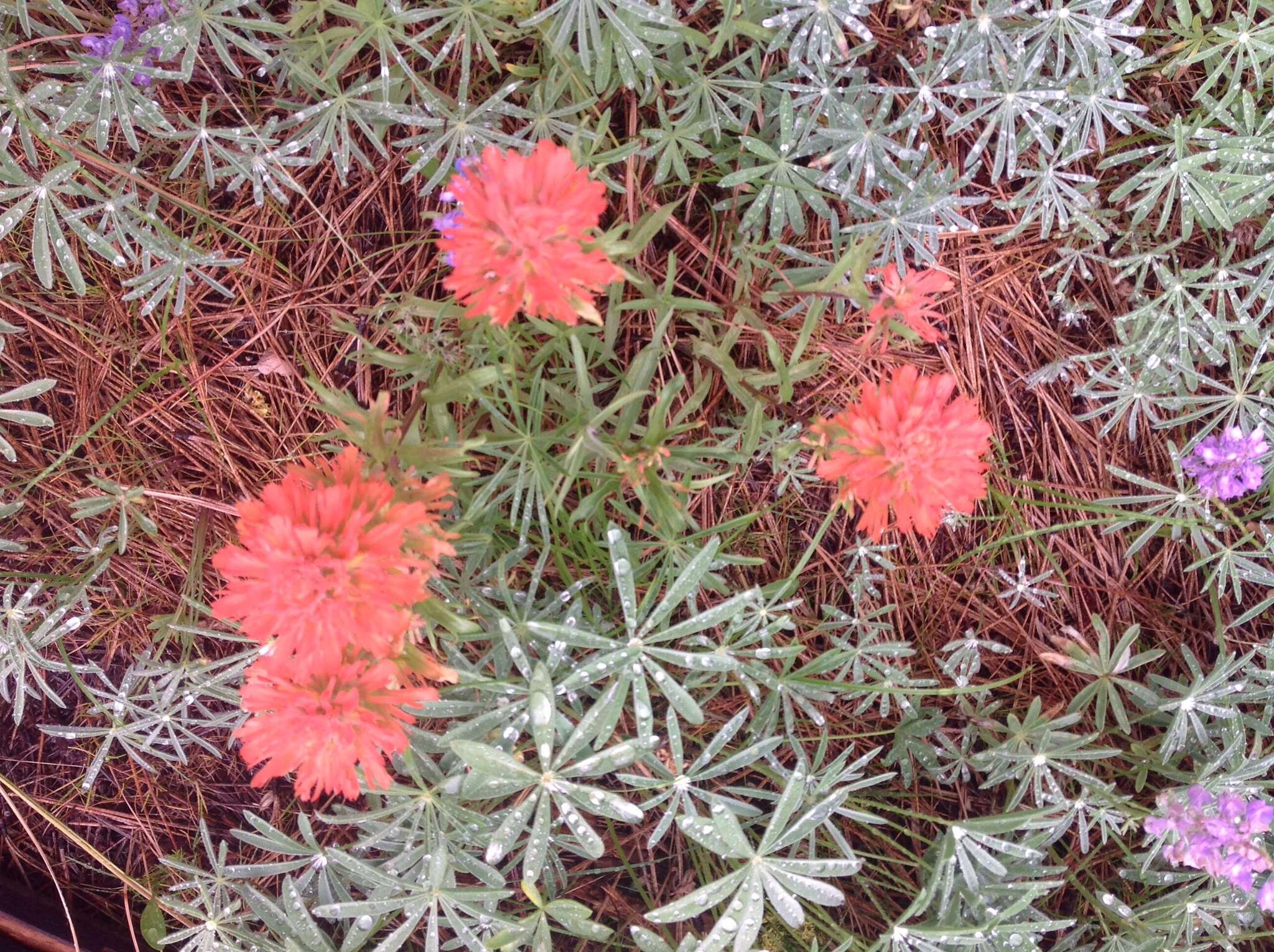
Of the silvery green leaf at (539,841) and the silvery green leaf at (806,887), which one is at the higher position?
the silvery green leaf at (539,841)

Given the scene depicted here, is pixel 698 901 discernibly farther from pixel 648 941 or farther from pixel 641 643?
pixel 641 643

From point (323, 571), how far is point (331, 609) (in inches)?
2.5

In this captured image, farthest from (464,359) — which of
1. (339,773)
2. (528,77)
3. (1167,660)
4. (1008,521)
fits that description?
(1167,660)

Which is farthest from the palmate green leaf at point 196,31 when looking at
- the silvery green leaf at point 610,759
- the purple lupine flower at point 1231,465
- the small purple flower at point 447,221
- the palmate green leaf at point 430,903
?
the purple lupine flower at point 1231,465

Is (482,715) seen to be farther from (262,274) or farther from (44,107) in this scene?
(44,107)

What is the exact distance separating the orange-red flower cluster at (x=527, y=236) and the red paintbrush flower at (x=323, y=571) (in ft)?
1.32

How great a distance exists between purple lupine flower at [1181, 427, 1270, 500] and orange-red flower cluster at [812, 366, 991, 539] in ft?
3.27

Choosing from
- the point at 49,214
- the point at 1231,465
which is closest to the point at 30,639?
the point at 49,214

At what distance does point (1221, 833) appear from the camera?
1985mm

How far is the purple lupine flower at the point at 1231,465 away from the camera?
2.16 m

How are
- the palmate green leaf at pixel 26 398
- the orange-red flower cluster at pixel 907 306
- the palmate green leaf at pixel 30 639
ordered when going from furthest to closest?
the palmate green leaf at pixel 30 639
the palmate green leaf at pixel 26 398
the orange-red flower cluster at pixel 907 306

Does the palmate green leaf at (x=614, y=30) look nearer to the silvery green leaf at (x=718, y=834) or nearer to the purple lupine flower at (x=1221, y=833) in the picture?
the silvery green leaf at (x=718, y=834)

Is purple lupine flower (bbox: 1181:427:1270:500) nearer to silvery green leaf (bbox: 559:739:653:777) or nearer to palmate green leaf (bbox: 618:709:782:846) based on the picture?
palmate green leaf (bbox: 618:709:782:846)

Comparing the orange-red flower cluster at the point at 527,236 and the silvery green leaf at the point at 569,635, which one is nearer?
the orange-red flower cluster at the point at 527,236
